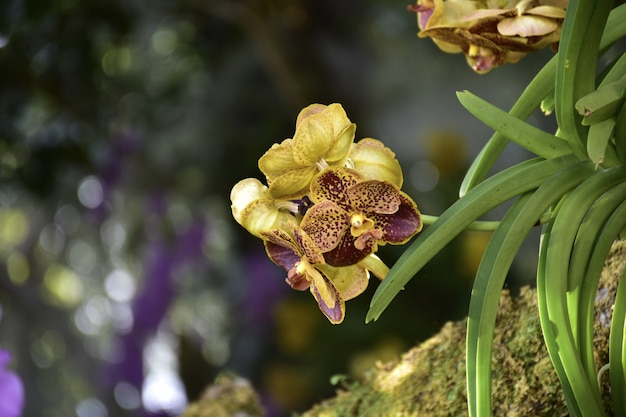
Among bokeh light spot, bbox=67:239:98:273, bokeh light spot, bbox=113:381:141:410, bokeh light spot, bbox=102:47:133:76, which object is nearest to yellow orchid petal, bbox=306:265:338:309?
bokeh light spot, bbox=102:47:133:76

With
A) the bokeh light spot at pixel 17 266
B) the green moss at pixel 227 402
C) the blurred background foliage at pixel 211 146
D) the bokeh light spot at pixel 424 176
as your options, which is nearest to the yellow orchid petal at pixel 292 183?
the green moss at pixel 227 402

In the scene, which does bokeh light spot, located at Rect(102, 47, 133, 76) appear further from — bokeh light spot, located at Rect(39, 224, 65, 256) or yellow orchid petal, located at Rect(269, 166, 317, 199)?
yellow orchid petal, located at Rect(269, 166, 317, 199)

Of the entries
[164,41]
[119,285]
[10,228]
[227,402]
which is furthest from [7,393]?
[10,228]

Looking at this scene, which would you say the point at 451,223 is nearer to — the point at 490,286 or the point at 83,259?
the point at 490,286

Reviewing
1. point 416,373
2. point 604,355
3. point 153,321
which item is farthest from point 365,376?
point 153,321

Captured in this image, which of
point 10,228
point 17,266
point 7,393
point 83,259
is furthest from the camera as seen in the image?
point 83,259

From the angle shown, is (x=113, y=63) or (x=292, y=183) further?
(x=113, y=63)
